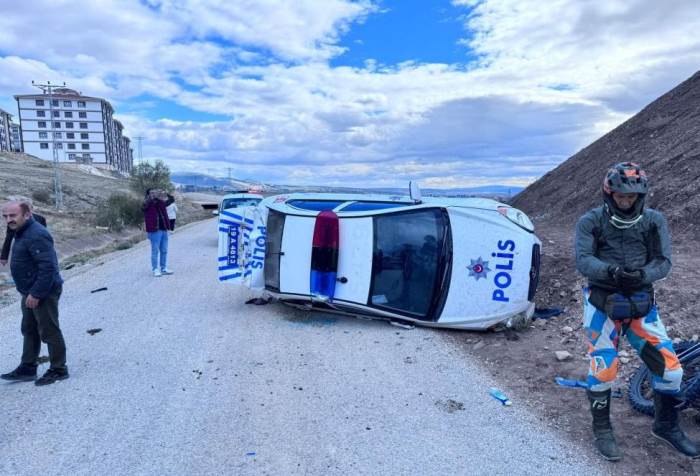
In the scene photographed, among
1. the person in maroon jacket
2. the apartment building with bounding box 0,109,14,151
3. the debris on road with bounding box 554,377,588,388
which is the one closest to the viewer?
the debris on road with bounding box 554,377,588,388

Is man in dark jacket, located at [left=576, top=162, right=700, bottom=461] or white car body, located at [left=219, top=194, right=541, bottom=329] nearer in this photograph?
man in dark jacket, located at [left=576, top=162, right=700, bottom=461]

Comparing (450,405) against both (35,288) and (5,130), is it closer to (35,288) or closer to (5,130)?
(35,288)

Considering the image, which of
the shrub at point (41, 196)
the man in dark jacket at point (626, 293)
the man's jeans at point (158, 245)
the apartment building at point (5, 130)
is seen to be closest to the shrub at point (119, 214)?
the shrub at point (41, 196)

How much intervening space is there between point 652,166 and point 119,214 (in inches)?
815

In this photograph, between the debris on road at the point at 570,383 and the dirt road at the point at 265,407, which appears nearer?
the dirt road at the point at 265,407

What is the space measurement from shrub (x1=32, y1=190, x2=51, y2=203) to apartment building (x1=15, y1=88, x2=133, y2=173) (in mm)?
64180

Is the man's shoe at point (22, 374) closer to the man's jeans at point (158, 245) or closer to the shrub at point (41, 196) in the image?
the man's jeans at point (158, 245)

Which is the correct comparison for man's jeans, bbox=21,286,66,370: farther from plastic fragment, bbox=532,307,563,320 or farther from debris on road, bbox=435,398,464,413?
plastic fragment, bbox=532,307,563,320

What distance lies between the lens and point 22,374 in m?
4.88

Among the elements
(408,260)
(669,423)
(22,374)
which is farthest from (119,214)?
(669,423)

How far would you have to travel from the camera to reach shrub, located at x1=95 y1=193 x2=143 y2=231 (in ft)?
72.9

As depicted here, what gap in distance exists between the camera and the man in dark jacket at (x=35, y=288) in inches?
182

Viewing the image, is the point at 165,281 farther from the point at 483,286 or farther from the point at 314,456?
the point at 314,456

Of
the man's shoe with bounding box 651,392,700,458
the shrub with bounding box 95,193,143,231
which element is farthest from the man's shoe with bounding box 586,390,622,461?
the shrub with bounding box 95,193,143,231
